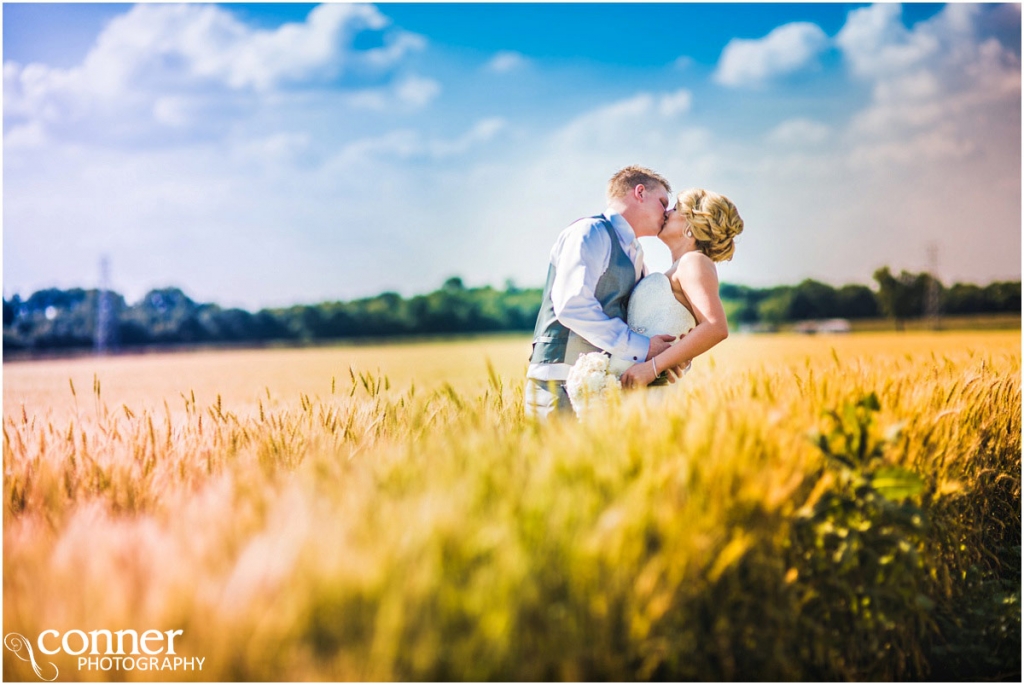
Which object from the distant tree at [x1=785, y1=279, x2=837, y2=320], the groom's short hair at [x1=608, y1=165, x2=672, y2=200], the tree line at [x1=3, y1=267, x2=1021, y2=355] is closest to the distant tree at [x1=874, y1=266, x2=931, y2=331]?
the tree line at [x1=3, y1=267, x2=1021, y2=355]

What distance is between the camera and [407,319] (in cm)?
5294

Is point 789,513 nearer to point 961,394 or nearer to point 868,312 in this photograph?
point 961,394

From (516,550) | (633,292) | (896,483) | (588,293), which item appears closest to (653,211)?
(633,292)

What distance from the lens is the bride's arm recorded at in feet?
12.2

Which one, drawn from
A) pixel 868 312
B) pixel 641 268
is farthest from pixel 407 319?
pixel 641 268

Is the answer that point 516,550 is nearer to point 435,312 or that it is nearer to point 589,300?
point 589,300

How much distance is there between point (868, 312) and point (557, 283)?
54.8m

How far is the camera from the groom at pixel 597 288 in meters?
3.82

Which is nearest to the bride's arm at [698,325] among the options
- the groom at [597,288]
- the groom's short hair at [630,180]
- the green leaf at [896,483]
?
the groom at [597,288]

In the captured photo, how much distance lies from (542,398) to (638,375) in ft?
2.15

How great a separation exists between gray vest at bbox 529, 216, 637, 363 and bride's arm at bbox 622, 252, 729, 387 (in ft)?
1.03

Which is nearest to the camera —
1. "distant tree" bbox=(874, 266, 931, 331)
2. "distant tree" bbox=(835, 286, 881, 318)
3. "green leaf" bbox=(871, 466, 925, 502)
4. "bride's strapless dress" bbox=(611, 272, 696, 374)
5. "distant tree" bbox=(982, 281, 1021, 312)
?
"green leaf" bbox=(871, 466, 925, 502)

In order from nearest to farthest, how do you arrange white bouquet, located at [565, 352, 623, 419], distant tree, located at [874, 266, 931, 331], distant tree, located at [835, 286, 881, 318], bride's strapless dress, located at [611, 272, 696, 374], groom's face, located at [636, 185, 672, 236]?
1. white bouquet, located at [565, 352, 623, 419]
2. bride's strapless dress, located at [611, 272, 696, 374]
3. groom's face, located at [636, 185, 672, 236]
4. distant tree, located at [874, 266, 931, 331]
5. distant tree, located at [835, 286, 881, 318]

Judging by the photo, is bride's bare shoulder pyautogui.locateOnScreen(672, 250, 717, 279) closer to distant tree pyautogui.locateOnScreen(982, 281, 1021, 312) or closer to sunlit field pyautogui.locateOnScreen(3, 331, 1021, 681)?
sunlit field pyautogui.locateOnScreen(3, 331, 1021, 681)
